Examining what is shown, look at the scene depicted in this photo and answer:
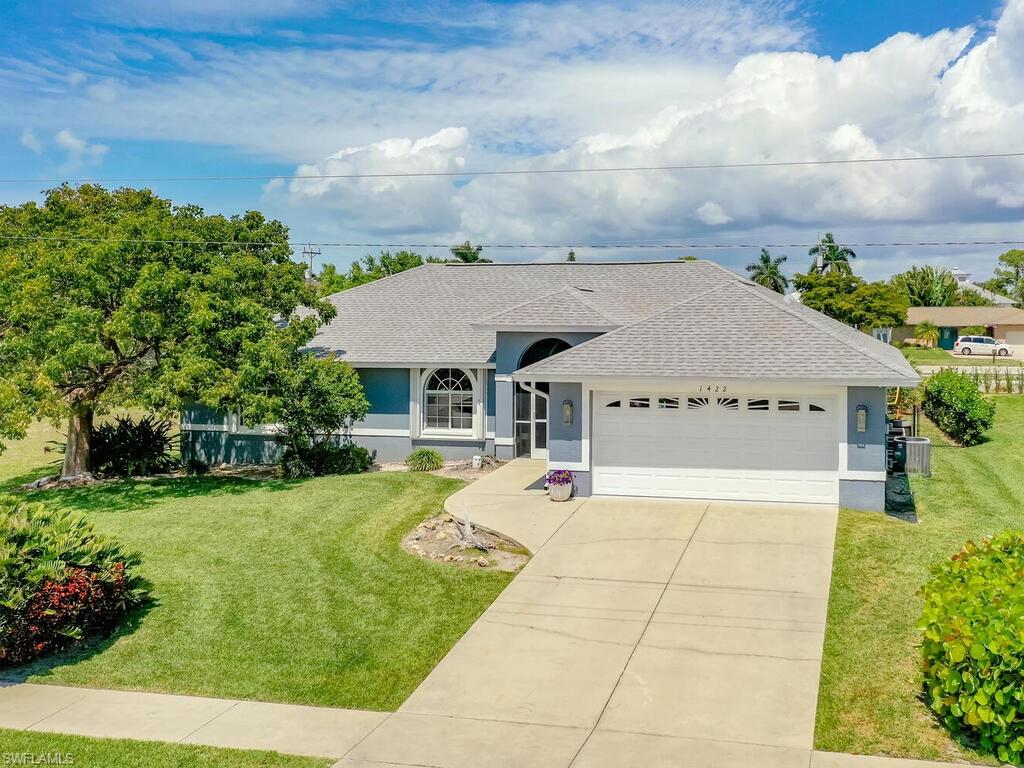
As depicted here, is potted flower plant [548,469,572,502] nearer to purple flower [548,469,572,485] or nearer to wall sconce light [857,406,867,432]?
purple flower [548,469,572,485]

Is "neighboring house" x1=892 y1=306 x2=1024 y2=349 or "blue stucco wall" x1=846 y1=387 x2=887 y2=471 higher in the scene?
"neighboring house" x1=892 y1=306 x2=1024 y2=349

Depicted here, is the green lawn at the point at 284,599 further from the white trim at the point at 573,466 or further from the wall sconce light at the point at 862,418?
the wall sconce light at the point at 862,418

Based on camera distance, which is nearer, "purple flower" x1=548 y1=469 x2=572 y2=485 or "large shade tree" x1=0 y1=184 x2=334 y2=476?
"purple flower" x1=548 y1=469 x2=572 y2=485

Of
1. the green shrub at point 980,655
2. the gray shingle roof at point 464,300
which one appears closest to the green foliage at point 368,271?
the gray shingle roof at point 464,300

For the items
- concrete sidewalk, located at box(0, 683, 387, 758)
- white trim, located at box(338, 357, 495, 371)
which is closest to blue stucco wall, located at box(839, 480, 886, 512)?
white trim, located at box(338, 357, 495, 371)

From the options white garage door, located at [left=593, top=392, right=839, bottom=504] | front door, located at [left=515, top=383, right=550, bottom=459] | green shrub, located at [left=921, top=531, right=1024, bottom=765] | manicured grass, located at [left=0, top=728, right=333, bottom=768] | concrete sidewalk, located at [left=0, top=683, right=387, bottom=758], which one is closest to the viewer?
green shrub, located at [left=921, top=531, right=1024, bottom=765]

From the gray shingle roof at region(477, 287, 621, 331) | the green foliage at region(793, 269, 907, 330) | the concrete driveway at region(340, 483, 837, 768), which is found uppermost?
the green foliage at region(793, 269, 907, 330)

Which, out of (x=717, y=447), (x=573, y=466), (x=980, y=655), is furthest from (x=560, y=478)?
(x=980, y=655)

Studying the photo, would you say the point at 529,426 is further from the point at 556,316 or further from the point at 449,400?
the point at 556,316
